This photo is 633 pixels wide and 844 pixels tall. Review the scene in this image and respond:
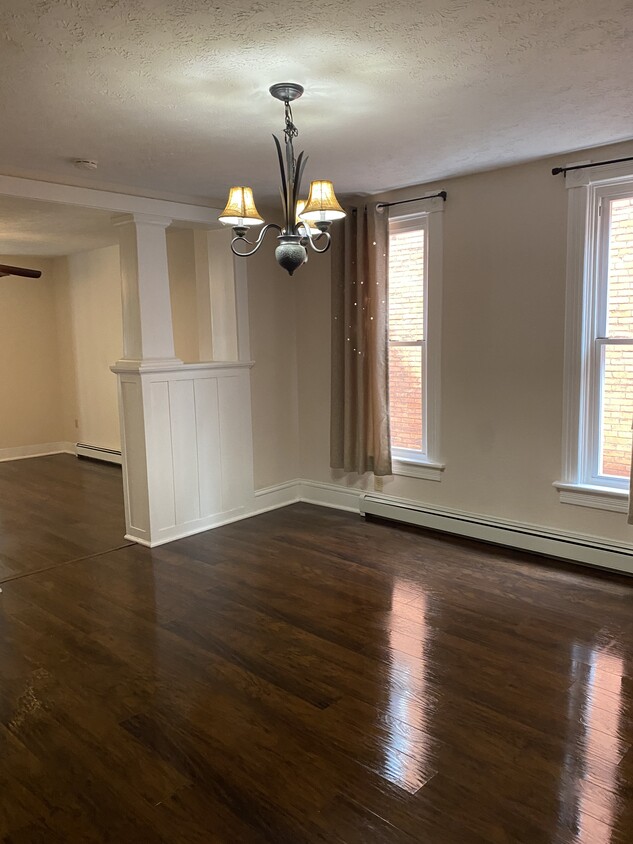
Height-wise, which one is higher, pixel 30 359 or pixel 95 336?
pixel 95 336

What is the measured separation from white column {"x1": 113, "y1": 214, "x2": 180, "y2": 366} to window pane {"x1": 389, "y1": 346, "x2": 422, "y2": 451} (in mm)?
1694

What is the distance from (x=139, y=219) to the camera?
433cm

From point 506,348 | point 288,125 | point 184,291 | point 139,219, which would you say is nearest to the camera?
point 288,125

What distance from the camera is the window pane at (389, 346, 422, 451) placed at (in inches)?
187

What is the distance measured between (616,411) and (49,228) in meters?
4.61

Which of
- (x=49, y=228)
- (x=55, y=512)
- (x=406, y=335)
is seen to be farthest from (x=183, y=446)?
(x=49, y=228)

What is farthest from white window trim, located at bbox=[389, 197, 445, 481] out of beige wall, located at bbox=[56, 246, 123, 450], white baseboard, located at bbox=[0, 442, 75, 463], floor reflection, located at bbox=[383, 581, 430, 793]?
white baseboard, located at bbox=[0, 442, 75, 463]

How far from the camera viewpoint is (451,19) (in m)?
2.06

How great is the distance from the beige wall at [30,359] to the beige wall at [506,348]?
16.1ft

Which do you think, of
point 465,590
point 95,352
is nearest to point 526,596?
point 465,590

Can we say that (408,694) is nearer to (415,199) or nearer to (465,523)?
(465,523)

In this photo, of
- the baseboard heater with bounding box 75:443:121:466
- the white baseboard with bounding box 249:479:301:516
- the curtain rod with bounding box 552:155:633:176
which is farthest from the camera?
the baseboard heater with bounding box 75:443:121:466

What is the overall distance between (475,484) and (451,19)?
3030mm

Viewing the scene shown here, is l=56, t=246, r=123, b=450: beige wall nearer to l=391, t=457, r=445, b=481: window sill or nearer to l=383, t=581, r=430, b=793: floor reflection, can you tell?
l=391, t=457, r=445, b=481: window sill
